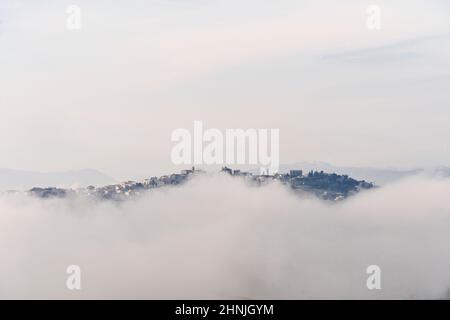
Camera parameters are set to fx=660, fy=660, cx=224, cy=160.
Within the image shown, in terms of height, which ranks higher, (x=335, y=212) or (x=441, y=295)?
(x=335, y=212)

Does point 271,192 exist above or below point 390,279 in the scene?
above

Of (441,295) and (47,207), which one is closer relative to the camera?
(441,295)

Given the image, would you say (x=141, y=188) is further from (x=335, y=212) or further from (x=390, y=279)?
(x=390, y=279)
